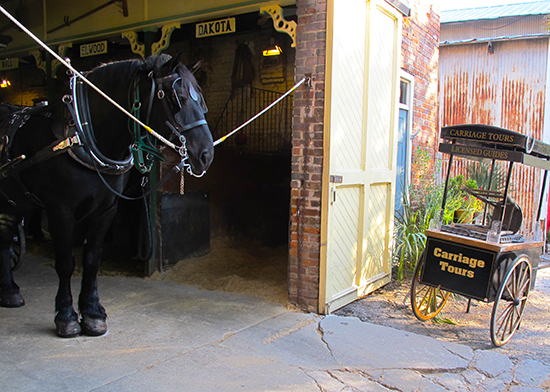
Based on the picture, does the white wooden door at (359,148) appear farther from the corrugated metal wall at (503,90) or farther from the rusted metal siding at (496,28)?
the rusted metal siding at (496,28)

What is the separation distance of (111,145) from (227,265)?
3.31m

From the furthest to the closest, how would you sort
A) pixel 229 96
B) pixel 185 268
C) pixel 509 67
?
pixel 509 67 → pixel 229 96 → pixel 185 268

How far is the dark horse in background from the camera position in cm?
303

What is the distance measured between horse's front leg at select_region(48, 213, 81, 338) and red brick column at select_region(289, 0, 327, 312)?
212 centimetres

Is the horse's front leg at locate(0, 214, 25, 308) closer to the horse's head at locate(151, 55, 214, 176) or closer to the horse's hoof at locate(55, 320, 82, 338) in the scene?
the horse's hoof at locate(55, 320, 82, 338)

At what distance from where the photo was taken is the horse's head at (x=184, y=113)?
2957mm

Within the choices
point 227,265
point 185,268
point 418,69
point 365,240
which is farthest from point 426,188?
point 185,268

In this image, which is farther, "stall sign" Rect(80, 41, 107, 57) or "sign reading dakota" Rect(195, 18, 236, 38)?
"stall sign" Rect(80, 41, 107, 57)

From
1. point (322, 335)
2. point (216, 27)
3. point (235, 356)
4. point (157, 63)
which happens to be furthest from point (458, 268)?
point (216, 27)

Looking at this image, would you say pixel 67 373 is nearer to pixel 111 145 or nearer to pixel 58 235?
pixel 58 235

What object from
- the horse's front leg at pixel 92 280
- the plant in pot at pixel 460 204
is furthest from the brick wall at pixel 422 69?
the horse's front leg at pixel 92 280

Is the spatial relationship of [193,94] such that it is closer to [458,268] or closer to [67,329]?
[67,329]

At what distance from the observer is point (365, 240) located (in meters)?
5.17

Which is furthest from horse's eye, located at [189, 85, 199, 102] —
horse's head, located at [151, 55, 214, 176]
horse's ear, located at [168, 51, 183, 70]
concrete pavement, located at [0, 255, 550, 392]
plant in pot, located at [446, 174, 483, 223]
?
plant in pot, located at [446, 174, 483, 223]
